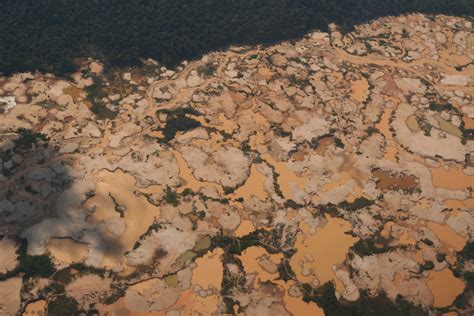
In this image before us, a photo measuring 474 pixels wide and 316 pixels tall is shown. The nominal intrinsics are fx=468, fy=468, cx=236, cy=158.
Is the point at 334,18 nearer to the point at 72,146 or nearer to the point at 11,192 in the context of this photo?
the point at 72,146

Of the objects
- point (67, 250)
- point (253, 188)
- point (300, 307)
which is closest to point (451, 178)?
point (253, 188)

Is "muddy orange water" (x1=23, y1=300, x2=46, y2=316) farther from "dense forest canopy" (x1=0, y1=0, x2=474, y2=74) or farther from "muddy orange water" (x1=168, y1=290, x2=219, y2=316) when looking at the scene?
"dense forest canopy" (x1=0, y1=0, x2=474, y2=74)

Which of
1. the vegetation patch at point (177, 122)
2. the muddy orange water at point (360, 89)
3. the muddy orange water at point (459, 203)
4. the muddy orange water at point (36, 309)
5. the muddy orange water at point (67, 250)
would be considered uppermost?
the muddy orange water at point (360, 89)

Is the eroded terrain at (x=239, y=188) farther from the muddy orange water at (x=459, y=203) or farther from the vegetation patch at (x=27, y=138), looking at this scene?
the vegetation patch at (x=27, y=138)

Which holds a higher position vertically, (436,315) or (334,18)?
(334,18)

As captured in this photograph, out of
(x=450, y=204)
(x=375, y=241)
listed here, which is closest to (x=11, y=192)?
(x=375, y=241)

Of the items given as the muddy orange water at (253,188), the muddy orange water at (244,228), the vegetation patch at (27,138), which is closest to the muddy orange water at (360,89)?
the muddy orange water at (253,188)
